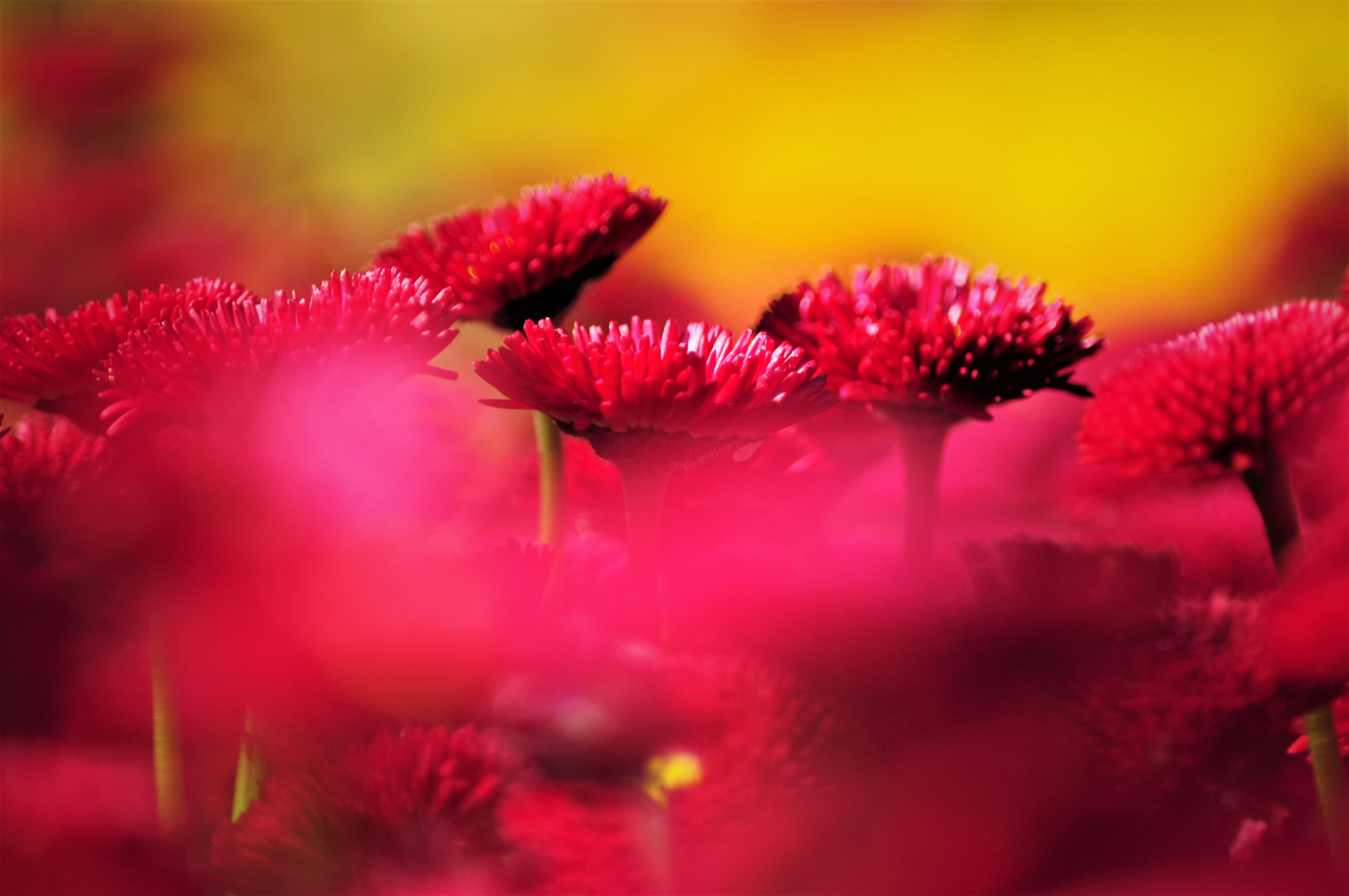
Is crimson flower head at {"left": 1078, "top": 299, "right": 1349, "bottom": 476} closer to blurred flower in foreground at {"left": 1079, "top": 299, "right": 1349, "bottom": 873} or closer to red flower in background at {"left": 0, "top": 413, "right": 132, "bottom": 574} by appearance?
blurred flower in foreground at {"left": 1079, "top": 299, "right": 1349, "bottom": 873}

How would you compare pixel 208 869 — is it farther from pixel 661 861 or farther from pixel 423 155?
pixel 423 155

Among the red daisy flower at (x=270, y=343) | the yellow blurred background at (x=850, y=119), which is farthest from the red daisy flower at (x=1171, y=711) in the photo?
Answer: the yellow blurred background at (x=850, y=119)

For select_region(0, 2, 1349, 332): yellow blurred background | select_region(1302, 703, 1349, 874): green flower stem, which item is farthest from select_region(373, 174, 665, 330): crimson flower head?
select_region(0, 2, 1349, 332): yellow blurred background

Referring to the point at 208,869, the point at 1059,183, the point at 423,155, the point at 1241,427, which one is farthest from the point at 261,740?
the point at 1059,183

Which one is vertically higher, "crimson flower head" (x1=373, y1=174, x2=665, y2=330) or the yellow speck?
"crimson flower head" (x1=373, y1=174, x2=665, y2=330)

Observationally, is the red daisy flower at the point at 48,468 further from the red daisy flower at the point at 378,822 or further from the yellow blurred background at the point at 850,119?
the yellow blurred background at the point at 850,119

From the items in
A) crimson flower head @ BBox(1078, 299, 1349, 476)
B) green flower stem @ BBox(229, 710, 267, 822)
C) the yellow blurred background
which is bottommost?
green flower stem @ BBox(229, 710, 267, 822)

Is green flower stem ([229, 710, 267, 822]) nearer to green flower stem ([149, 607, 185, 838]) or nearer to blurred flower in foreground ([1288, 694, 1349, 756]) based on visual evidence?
green flower stem ([149, 607, 185, 838])

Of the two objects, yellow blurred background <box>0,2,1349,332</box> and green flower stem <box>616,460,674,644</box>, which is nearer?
green flower stem <box>616,460,674,644</box>
